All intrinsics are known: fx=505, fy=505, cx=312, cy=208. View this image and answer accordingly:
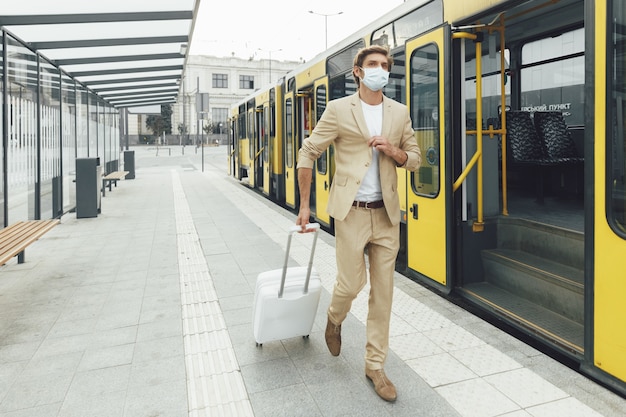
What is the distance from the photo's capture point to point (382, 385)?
278 cm

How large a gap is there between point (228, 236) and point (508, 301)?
4486mm

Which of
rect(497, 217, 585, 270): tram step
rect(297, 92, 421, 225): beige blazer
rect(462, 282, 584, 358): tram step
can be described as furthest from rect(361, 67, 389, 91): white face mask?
rect(497, 217, 585, 270): tram step

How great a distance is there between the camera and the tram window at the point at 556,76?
5719mm

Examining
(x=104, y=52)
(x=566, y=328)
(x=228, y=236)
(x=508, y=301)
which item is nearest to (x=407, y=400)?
(x=566, y=328)

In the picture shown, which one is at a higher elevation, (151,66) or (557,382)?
(151,66)

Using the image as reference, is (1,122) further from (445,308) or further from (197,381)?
(445,308)

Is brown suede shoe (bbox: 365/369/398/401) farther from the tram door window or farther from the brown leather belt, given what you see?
the tram door window

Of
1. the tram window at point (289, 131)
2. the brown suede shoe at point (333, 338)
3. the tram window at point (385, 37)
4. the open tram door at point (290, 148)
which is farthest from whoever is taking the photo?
the tram window at point (289, 131)

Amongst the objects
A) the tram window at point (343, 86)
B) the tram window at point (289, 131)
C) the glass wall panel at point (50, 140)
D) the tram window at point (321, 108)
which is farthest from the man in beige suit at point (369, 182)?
the tram window at point (289, 131)

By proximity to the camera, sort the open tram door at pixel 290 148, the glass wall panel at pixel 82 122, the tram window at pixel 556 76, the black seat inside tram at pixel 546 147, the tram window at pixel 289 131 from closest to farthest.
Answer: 1. the tram window at pixel 556 76
2. the black seat inside tram at pixel 546 147
3. the open tram door at pixel 290 148
4. the tram window at pixel 289 131
5. the glass wall panel at pixel 82 122

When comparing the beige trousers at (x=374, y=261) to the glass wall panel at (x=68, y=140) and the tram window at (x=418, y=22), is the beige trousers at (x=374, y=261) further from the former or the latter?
the glass wall panel at (x=68, y=140)

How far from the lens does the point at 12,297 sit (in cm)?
469

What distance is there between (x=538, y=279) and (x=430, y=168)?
1334 mm

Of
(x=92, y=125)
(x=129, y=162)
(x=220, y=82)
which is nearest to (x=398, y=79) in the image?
(x=92, y=125)
